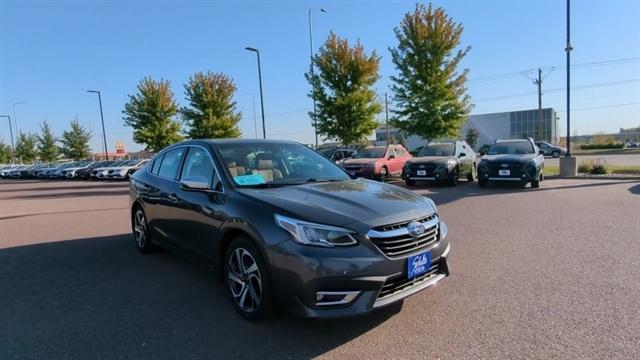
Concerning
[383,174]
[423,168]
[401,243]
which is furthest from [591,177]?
[401,243]

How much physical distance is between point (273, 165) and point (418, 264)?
1949 mm

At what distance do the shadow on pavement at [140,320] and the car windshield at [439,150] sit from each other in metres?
12.6

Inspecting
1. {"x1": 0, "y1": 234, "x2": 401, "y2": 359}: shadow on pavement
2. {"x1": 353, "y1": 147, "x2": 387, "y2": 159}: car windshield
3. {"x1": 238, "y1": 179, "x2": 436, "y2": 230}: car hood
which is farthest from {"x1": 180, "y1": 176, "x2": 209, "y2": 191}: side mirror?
{"x1": 353, "y1": 147, "x2": 387, "y2": 159}: car windshield

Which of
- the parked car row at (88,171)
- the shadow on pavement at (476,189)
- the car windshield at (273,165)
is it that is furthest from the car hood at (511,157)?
the parked car row at (88,171)

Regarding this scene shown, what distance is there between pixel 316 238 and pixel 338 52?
23430 millimetres

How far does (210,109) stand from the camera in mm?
33938

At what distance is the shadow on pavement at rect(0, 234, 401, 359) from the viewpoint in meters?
3.38

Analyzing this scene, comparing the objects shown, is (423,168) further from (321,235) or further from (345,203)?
(321,235)

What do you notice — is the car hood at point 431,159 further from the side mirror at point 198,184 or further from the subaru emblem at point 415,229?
the subaru emblem at point 415,229

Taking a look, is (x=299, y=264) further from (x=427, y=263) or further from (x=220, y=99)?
(x=220, y=99)

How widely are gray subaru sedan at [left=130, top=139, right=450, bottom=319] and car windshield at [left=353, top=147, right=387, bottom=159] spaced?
13848mm

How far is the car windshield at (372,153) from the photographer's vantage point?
18.8 metres

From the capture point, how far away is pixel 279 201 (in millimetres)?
3672

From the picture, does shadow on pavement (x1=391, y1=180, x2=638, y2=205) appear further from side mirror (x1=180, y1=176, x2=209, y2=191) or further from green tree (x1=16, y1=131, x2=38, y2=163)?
green tree (x1=16, y1=131, x2=38, y2=163)
